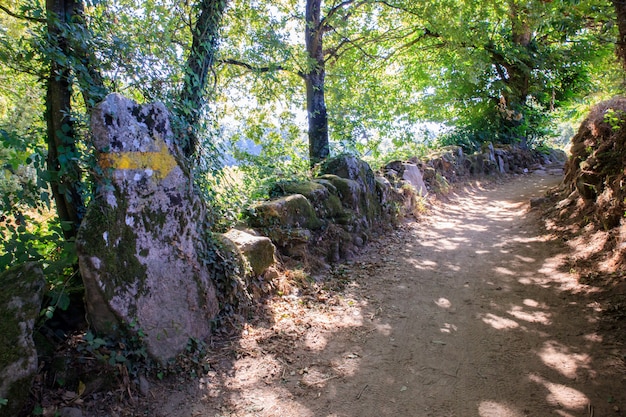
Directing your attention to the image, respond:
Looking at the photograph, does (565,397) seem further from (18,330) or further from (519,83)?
(519,83)

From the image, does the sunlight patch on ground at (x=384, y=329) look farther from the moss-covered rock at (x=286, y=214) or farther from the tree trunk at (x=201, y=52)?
the tree trunk at (x=201, y=52)

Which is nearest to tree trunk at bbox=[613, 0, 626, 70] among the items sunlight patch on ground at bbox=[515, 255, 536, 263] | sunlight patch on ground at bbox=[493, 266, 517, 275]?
sunlight patch on ground at bbox=[515, 255, 536, 263]

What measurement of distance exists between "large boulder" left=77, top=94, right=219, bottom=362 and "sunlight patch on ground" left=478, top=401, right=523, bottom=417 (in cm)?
256

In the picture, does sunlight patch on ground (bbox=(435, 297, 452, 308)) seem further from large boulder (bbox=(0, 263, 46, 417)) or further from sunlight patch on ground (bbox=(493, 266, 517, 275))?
large boulder (bbox=(0, 263, 46, 417))

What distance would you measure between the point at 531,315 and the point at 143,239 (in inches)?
167

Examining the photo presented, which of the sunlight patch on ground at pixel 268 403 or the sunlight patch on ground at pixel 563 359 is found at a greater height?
the sunlight patch on ground at pixel 563 359

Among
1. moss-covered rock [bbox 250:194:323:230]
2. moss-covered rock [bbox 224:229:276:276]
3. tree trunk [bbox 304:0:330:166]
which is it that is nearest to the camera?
moss-covered rock [bbox 224:229:276:276]

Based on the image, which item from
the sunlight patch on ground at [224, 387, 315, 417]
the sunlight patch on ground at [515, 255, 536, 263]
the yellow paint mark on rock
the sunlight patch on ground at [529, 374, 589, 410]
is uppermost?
the yellow paint mark on rock

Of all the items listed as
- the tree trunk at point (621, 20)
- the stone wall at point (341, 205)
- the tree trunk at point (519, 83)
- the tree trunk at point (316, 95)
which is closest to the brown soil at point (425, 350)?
the stone wall at point (341, 205)

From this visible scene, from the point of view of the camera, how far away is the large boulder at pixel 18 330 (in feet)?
8.09

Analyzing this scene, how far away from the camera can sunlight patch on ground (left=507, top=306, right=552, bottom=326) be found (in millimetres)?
4125

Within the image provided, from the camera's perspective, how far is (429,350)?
3771 millimetres

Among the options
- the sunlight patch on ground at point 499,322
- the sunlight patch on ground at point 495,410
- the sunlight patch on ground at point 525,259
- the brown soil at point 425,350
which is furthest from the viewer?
the sunlight patch on ground at point 525,259

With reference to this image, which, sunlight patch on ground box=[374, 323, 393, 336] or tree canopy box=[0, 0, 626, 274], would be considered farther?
sunlight patch on ground box=[374, 323, 393, 336]
